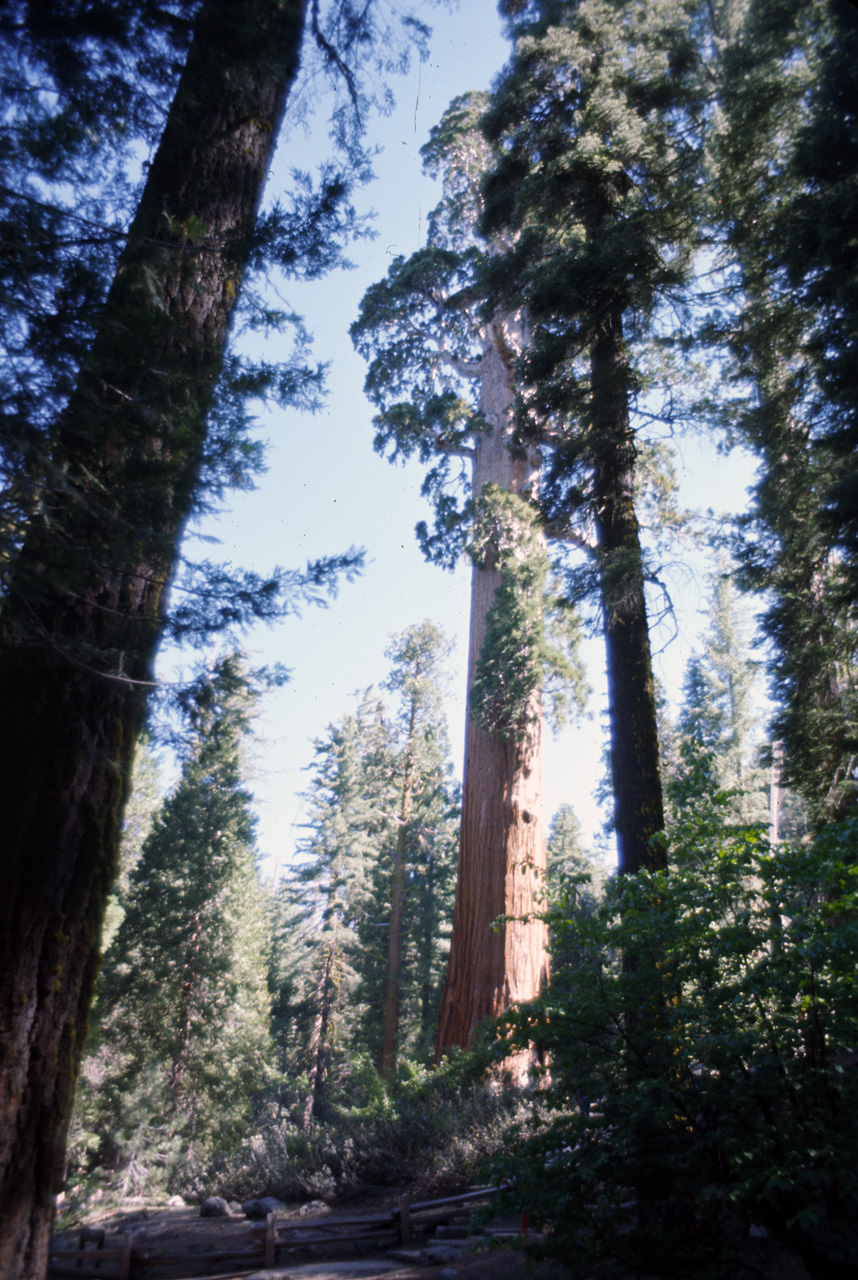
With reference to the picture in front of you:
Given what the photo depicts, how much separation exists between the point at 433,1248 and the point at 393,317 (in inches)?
542

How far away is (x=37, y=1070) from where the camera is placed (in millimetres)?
2721

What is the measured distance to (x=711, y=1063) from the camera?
3.46 m

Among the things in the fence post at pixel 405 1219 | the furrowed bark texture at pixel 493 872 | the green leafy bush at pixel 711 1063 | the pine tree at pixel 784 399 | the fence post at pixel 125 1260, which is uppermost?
the pine tree at pixel 784 399

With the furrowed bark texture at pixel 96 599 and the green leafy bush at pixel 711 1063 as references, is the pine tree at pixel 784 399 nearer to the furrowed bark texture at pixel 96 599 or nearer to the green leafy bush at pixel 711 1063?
the green leafy bush at pixel 711 1063

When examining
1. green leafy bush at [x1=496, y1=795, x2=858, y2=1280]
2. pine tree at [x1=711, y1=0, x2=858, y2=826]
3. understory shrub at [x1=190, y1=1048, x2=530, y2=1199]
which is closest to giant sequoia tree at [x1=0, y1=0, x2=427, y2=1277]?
green leafy bush at [x1=496, y1=795, x2=858, y2=1280]

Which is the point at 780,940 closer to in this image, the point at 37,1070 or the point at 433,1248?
the point at 37,1070

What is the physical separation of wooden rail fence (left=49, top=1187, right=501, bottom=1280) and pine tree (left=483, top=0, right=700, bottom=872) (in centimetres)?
540

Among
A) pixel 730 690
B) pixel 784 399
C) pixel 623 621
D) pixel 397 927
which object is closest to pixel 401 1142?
pixel 623 621

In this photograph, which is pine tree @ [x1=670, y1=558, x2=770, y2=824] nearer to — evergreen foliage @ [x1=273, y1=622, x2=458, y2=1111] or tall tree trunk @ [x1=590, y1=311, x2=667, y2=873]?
evergreen foliage @ [x1=273, y1=622, x2=458, y2=1111]

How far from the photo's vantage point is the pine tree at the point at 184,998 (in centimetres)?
1503

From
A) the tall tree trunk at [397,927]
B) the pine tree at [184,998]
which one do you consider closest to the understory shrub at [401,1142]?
the pine tree at [184,998]

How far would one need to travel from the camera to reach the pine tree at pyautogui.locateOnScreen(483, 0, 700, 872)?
22.0ft

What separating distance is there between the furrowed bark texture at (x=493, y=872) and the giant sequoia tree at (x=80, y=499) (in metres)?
6.18

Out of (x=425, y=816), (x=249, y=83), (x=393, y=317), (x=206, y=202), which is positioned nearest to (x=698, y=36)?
(x=393, y=317)
